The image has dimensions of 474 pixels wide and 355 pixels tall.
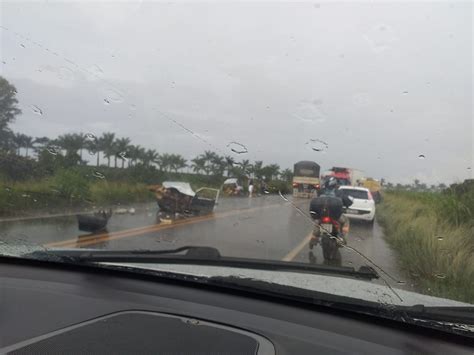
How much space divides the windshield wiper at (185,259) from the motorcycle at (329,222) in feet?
2.07

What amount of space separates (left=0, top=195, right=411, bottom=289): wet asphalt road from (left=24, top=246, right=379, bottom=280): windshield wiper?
0.95 ft

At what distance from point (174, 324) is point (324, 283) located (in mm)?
1087

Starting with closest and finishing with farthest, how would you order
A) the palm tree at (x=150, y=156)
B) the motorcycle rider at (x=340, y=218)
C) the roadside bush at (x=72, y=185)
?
the motorcycle rider at (x=340, y=218) < the palm tree at (x=150, y=156) < the roadside bush at (x=72, y=185)

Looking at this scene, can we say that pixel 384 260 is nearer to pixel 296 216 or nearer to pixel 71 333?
pixel 296 216

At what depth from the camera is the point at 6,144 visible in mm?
5758

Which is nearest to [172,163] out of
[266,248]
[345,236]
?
[266,248]

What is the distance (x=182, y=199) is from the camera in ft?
18.8

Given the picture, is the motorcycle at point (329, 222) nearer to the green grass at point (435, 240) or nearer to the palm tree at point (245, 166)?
the green grass at point (435, 240)

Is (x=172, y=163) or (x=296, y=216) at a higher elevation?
(x=172, y=163)

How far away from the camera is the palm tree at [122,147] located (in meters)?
5.26

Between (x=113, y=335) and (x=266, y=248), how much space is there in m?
2.52

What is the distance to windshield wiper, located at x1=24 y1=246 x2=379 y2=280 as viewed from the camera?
3828 mm

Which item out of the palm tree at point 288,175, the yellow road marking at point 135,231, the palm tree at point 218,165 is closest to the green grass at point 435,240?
the palm tree at point 288,175

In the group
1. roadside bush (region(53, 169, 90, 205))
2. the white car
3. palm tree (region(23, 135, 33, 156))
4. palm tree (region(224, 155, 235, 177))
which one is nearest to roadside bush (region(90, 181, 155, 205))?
roadside bush (region(53, 169, 90, 205))
